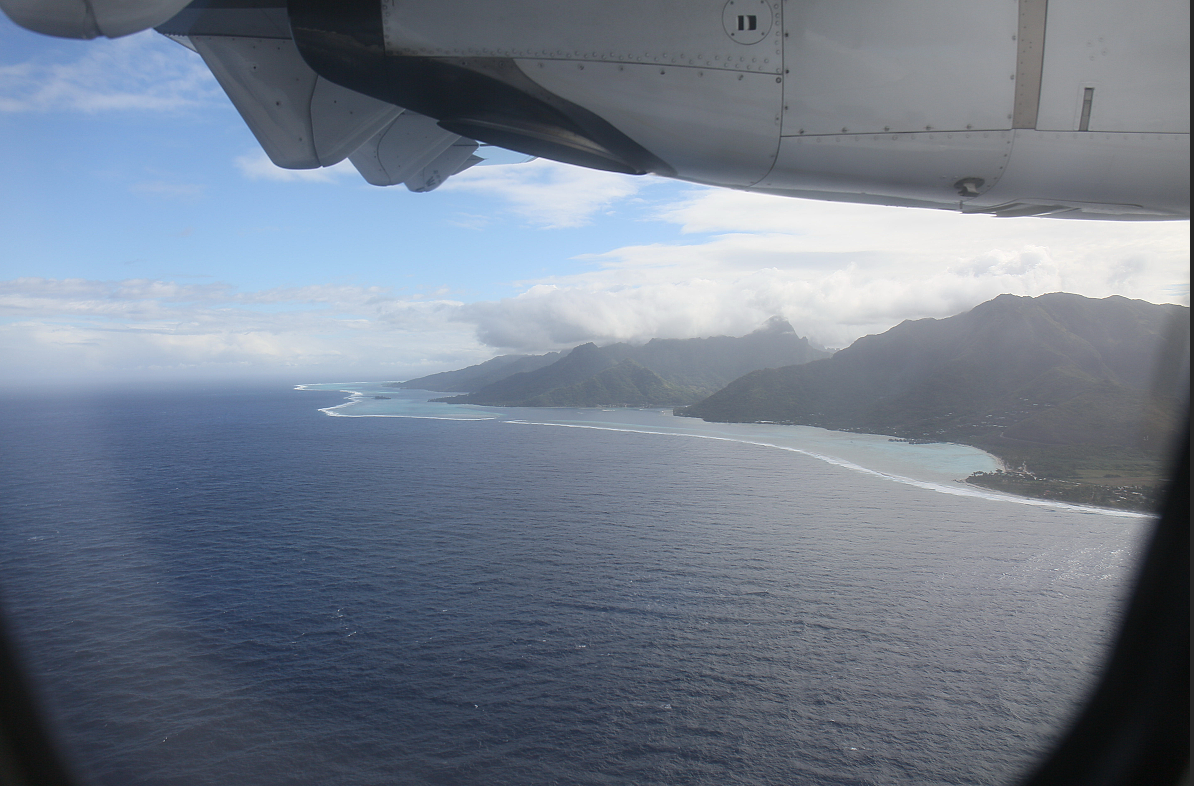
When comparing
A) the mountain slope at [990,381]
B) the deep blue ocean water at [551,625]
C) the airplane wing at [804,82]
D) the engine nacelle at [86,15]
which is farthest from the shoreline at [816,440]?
the engine nacelle at [86,15]

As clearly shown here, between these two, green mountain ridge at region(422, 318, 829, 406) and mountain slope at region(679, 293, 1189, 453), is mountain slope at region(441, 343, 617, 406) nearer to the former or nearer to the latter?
green mountain ridge at region(422, 318, 829, 406)

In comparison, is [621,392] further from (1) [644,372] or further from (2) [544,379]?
(2) [544,379]

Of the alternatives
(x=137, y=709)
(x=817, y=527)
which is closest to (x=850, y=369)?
(x=817, y=527)

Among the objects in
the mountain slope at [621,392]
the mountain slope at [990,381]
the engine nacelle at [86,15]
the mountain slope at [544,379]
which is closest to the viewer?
the engine nacelle at [86,15]

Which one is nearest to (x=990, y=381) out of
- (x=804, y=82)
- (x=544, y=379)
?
(x=544, y=379)

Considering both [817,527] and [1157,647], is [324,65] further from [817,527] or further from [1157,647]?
[817,527]

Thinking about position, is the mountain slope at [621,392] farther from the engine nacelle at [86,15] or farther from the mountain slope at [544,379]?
the engine nacelle at [86,15]
